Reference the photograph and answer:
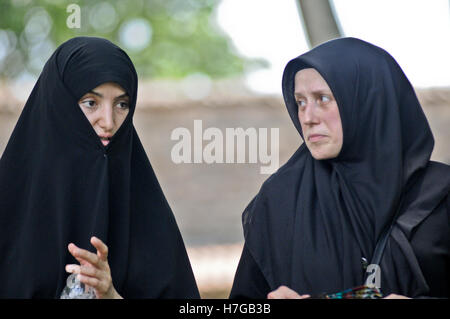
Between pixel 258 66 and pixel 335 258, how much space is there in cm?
1346

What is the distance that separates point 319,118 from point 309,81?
0.14 metres

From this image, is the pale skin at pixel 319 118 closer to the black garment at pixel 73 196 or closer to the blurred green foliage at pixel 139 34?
the black garment at pixel 73 196

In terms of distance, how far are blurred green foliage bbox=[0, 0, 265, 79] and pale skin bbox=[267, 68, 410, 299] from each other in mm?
11434

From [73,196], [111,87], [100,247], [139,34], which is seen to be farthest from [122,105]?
[139,34]

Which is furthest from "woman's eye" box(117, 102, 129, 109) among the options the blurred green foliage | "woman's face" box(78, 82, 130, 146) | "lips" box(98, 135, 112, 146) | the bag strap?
the blurred green foliage

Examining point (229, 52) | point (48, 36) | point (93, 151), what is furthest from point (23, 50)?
point (93, 151)

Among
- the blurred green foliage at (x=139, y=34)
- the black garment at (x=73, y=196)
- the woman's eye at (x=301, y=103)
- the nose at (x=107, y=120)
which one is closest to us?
the black garment at (x=73, y=196)

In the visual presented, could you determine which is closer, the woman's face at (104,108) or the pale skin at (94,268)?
the pale skin at (94,268)

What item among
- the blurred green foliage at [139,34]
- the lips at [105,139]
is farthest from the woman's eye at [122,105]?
the blurred green foliage at [139,34]

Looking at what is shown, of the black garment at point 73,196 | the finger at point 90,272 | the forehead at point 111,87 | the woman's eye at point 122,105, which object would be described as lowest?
the finger at point 90,272

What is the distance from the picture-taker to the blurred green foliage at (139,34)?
542 inches

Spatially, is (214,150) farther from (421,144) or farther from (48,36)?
(48,36)

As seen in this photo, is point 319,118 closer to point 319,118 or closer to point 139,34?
point 319,118

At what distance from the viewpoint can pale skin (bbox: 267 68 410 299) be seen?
2389 mm
